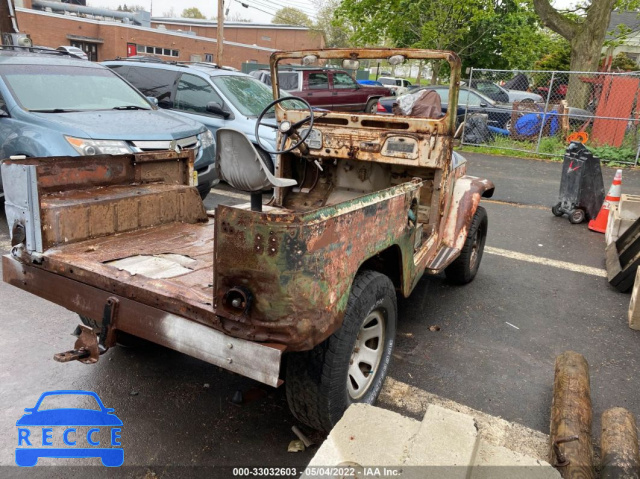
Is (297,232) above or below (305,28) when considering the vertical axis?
below

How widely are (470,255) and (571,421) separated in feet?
7.65

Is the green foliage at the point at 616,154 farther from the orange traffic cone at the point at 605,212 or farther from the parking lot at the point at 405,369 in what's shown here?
the parking lot at the point at 405,369

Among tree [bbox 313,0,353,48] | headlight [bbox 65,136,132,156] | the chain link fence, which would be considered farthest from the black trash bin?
tree [bbox 313,0,353,48]

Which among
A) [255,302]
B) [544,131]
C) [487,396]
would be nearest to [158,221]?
[255,302]

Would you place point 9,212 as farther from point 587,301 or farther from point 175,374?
point 587,301

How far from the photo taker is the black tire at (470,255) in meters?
4.70

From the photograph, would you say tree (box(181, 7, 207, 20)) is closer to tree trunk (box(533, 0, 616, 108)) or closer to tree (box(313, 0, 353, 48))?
tree (box(313, 0, 353, 48))

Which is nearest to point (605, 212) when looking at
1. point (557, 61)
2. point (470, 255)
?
point (470, 255)

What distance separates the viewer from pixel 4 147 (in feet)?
18.7

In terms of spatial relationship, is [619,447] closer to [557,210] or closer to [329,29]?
[557,210]

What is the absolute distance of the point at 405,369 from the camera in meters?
3.55

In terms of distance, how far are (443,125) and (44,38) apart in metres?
34.8

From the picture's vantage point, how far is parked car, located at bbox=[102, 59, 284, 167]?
26.7 feet

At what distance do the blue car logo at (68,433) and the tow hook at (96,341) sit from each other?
0.46 metres
